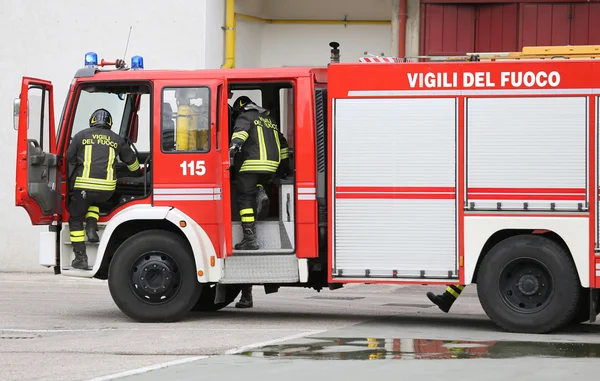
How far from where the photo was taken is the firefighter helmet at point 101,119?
11805 millimetres

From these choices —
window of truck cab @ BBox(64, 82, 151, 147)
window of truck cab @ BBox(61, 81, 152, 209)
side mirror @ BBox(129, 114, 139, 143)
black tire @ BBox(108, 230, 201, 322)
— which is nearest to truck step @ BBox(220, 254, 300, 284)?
black tire @ BBox(108, 230, 201, 322)

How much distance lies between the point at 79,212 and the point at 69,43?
7.16 m

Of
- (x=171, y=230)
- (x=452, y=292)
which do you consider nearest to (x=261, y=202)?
(x=171, y=230)

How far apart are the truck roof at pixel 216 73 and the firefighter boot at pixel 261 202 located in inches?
44.6

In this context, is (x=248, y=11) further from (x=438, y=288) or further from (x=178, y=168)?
(x=178, y=168)

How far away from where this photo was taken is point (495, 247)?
11.0 metres

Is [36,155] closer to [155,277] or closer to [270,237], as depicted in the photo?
[155,277]

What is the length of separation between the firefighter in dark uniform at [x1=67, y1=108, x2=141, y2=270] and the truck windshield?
0.34 ft

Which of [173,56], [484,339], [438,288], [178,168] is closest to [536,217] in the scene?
[484,339]

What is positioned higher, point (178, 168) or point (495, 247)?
point (178, 168)

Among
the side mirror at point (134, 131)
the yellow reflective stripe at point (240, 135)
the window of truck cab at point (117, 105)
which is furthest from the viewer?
the side mirror at point (134, 131)

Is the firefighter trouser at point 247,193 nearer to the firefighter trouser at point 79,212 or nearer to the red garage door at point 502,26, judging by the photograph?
the firefighter trouser at point 79,212

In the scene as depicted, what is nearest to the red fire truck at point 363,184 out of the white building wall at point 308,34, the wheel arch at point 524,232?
the wheel arch at point 524,232

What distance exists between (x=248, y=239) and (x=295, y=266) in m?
0.55
